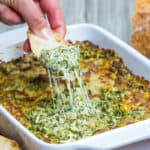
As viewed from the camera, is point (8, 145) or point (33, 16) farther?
point (33, 16)

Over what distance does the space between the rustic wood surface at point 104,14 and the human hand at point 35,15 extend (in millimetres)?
1250

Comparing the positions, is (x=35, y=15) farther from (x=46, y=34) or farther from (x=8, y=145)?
(x=8, y=145)

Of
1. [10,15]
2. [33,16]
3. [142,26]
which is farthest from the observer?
[142,26]

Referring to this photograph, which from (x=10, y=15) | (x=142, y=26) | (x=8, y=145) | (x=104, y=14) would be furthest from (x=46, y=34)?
(x=104, y=14)

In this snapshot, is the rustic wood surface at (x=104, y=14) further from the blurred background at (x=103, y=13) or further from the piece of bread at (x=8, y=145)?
the piece of bread at (x=8, y=145)

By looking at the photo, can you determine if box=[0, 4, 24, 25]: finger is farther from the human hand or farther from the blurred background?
the blurred background

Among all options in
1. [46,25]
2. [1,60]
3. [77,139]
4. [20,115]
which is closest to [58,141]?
[77,139]

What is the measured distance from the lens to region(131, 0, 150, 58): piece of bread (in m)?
3.67

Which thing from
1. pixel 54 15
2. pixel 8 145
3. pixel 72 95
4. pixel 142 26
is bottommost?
pixel 8 145

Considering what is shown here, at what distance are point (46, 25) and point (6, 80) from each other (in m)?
0.38

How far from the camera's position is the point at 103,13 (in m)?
4.64

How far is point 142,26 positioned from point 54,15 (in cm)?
79

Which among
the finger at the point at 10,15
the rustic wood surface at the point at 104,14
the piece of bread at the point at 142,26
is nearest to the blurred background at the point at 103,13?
the rustic wood surface at the point at 104,14

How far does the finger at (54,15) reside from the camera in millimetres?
2996
